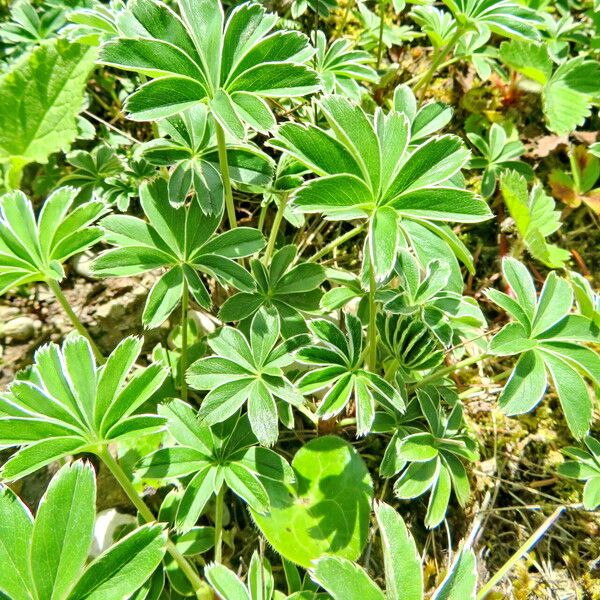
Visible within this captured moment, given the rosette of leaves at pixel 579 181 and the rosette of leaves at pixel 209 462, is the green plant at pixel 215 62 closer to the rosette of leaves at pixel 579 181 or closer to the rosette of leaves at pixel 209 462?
the rosette of leaves at pixel 209 462

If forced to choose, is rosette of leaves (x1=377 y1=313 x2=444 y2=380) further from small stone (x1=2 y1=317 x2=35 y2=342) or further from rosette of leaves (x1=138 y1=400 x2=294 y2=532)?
small stone (x1=2 y1=317 x2=35 y2=342)

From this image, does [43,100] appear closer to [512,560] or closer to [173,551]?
[173,551]

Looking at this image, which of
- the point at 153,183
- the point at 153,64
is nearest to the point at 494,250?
the point at 153,183

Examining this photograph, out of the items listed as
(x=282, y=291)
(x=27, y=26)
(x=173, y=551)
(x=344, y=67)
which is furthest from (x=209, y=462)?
(x=27, y=26)

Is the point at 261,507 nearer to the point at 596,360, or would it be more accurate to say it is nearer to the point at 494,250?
the point at 596,360

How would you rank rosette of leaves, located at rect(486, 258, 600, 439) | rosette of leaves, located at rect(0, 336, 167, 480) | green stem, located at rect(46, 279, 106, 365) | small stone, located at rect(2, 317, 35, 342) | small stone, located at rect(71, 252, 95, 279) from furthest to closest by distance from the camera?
Result: small stone, located at rect(71, 252, 95, 279), small stone, located at rect(2, 317, 35, 342), green stem, located at rect(46, 279, 106, 365), rosette of leaves, located at rect(486, 258, 600, 439), rosette of leaves, located at rect(0, 336, 167, 480)

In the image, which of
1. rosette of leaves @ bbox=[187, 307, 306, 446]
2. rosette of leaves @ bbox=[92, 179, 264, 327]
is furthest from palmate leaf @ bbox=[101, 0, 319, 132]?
rosette of leaves @ bbox=[187, 307, 306, 446]
